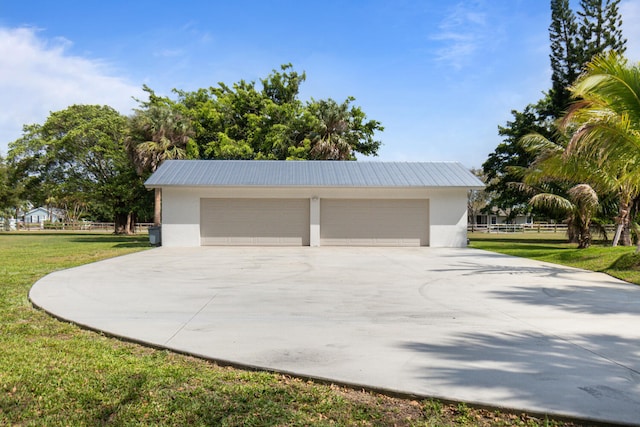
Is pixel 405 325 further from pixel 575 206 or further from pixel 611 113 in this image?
pixel 575 206

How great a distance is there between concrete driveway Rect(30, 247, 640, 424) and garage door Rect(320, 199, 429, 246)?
9.25 meters

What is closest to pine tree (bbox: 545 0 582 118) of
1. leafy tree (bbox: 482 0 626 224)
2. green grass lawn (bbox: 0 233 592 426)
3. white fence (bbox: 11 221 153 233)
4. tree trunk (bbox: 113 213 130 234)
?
leafy tree (bbox: 482 0 626 224)

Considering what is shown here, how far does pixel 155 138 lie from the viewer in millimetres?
25016

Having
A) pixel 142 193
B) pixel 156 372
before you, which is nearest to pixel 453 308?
pixel 156 372

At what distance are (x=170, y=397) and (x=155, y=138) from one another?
2381cm

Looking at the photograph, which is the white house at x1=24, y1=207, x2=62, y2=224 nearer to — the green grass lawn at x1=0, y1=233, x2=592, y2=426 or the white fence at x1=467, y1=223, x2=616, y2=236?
the white fence at x1=467, y1=223, x2=616, y2=236

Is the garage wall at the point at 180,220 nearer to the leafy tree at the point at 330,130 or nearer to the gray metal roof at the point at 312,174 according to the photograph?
the gray metal roof at the point at 312,174

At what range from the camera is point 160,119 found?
82.2 ft

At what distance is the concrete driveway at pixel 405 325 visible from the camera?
3545 mm

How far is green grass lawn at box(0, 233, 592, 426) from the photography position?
2994 millimetres

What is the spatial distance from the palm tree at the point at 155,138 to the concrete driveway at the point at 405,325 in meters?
14.9

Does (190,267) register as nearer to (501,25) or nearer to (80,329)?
(80,329)

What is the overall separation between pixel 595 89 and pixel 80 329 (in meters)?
10.4

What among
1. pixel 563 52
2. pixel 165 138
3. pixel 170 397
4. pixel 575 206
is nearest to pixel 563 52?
pixel 563 52
